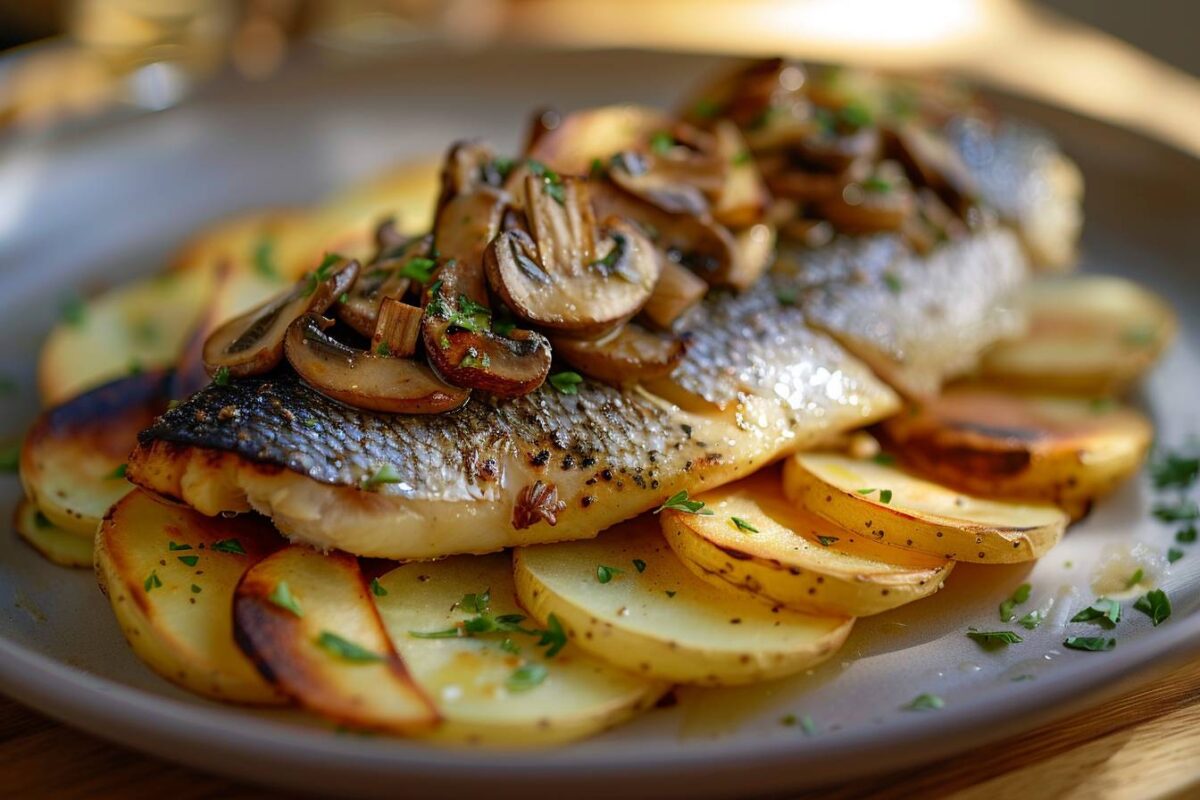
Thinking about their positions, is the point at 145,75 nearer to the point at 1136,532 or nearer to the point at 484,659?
the point at 484,659

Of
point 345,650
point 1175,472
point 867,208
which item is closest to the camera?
point 345,650

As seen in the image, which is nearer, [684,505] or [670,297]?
[684,505]

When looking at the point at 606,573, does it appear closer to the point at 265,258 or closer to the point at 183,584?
the point at 183,584

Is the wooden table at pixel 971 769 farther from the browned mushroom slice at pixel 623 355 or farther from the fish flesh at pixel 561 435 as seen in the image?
the browned mushroom slice at pixel 623 355

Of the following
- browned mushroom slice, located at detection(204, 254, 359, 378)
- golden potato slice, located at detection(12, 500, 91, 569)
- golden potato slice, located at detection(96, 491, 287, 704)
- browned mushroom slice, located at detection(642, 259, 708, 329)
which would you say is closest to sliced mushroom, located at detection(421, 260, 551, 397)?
browned mushroom slice, located at detection(204, 254, 359, 378)

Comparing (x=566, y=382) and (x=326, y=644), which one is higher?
(x=566, y=382)

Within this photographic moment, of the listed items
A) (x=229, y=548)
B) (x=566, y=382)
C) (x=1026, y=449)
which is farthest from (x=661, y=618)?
(x=1026, y=449)
